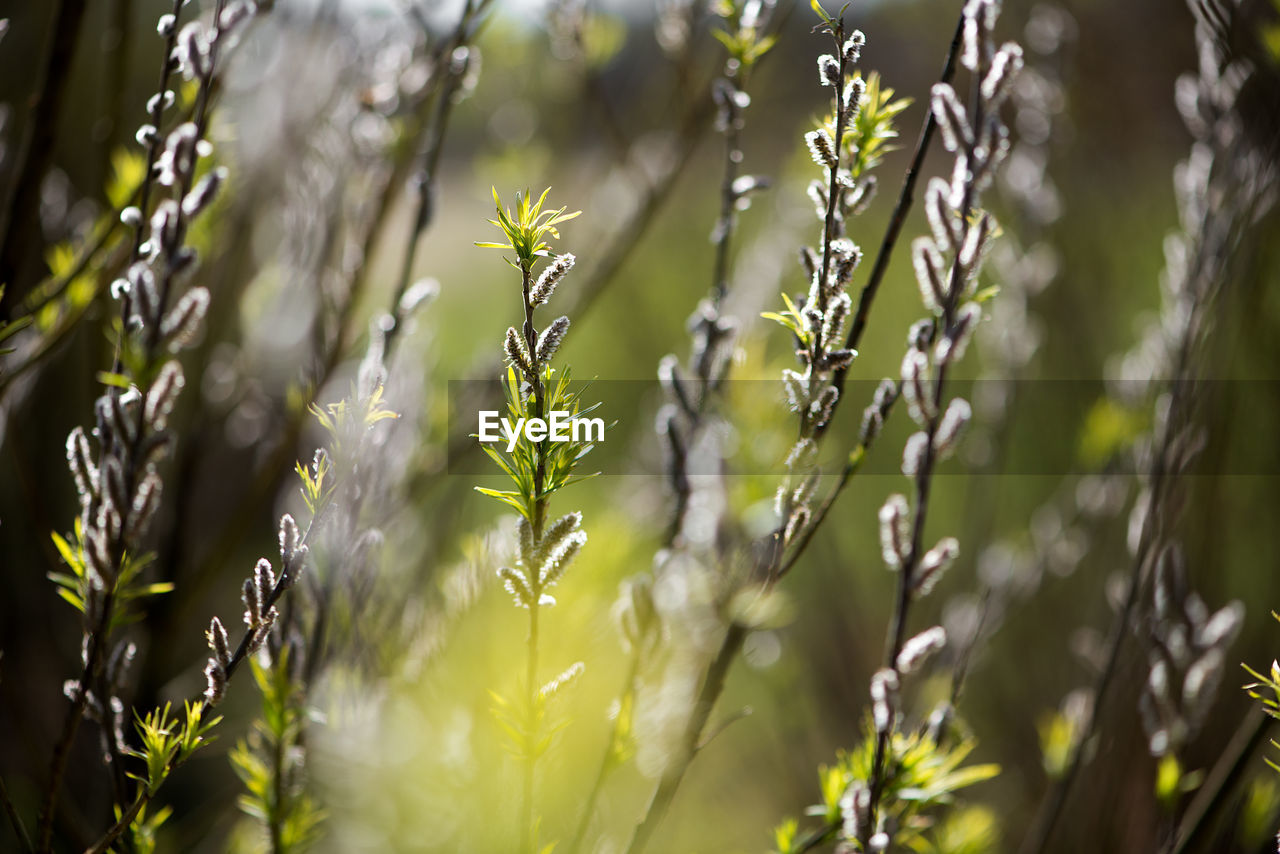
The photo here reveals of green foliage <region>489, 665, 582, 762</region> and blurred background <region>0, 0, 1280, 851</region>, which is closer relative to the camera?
green foliage <region>489, 665, 582, 762</region>

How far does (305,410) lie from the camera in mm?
621

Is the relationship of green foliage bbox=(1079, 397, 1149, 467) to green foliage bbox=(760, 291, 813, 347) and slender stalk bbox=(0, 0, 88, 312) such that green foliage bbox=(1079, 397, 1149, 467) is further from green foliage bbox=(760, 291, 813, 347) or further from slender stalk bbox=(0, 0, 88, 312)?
slender stalk bbox=(0, 0, 88, 312)

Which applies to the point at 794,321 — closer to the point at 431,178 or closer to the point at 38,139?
the point at 431,178

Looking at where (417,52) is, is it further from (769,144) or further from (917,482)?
(769,144)

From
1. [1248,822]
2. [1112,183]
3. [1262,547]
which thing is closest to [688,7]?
[1248,822]

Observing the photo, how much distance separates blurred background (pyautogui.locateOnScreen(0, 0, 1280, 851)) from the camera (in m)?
0.63

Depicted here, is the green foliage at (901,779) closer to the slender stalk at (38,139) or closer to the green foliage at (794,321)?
the green foliage at (794,321)

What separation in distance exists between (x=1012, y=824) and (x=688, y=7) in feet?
4.82

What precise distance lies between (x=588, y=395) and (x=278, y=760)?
1.63 feet

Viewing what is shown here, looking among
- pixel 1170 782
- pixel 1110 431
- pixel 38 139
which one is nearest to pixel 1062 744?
pixel 1170 782

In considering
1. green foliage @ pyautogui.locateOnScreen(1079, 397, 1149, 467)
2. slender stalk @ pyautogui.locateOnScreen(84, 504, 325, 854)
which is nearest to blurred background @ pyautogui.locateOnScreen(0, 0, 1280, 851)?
green foliage @ pyautogui.locateOnScreen(1079, 397, 1149, 467)

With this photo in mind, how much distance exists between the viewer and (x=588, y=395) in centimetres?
84

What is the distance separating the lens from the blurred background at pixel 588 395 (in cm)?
63

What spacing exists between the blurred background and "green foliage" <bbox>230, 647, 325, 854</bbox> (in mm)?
52
